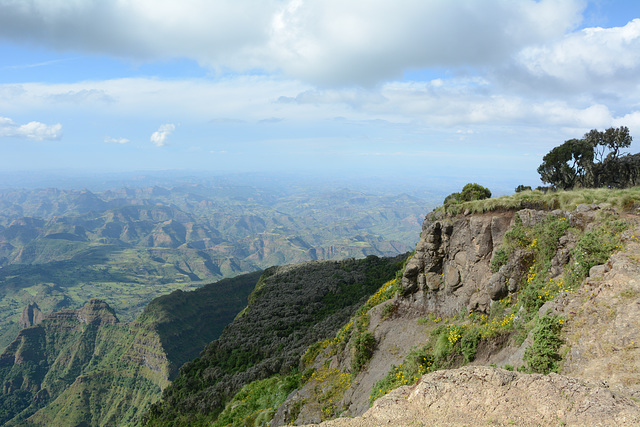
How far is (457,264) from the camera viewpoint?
18.2 meters

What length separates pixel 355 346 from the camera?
65.5 feet

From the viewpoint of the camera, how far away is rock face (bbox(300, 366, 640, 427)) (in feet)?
22.3

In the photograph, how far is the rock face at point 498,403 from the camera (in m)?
6.79

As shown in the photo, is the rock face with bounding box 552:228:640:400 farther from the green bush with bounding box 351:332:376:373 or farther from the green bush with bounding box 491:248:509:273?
the green bush with bounding box 351:332:376:373

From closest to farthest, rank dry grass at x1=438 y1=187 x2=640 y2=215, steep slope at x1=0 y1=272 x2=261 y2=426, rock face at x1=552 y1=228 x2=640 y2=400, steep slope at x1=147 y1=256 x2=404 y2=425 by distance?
rock face at x1=552 y1=228 x2=640 y2=400 → dry grass at x1=438 y1=187 x2=640 y2=215 → steep slope at x1=147 y1=256 x2=404 y2=425 → steep slope at x1=0 y1=272 x2=261 y2=426

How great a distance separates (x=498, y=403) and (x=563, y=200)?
11406 mm

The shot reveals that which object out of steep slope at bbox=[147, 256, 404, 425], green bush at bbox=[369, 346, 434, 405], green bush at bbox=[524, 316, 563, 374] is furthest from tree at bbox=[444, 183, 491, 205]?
steep slope at bbox=[147, 256, 404, 425]

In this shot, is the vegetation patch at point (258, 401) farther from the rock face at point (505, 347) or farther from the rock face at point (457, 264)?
the rock face at point (457, 264)

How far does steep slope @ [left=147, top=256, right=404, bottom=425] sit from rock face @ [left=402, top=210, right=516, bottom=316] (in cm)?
1628

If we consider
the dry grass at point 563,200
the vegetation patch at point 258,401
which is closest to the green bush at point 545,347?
the dry grass at point 563,200

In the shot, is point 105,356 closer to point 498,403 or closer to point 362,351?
point 362,351

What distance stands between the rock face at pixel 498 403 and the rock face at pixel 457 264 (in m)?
7.08

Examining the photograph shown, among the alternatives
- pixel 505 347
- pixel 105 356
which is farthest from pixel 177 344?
pixel 505 347

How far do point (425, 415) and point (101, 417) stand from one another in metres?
124
